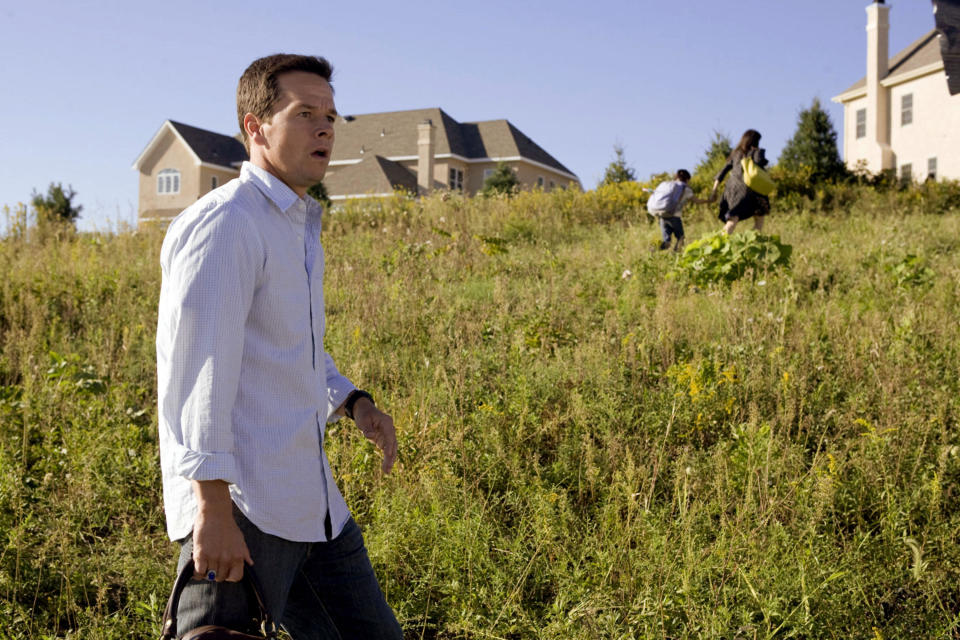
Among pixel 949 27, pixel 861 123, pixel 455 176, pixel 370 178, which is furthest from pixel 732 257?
pixel 455 176

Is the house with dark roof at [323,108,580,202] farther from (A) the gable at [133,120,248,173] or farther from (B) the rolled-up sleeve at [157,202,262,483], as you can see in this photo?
(B) the rolled-up sleeve at [157,202,262,483]

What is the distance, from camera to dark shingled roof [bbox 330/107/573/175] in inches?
1622

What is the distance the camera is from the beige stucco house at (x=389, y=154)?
3984cm

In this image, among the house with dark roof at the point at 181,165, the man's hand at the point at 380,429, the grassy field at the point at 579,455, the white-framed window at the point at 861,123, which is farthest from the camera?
the house with dark roof at the point at 181,165

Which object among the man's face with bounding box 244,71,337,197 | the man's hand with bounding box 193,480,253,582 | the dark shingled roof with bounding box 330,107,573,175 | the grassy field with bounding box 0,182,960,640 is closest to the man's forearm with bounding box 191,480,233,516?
the man's hand with bounding box 193,480,253,582

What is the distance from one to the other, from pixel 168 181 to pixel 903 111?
37.2m

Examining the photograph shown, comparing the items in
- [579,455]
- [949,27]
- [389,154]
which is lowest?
[579,455]

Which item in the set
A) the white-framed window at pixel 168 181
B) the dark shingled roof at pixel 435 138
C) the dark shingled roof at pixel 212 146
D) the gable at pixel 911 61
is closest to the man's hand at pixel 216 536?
the gable at pixel 911 61

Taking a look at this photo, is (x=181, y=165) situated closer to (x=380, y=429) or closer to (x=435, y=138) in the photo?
(x=435, y=138)

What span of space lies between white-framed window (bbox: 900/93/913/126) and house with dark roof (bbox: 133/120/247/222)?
32.2 m

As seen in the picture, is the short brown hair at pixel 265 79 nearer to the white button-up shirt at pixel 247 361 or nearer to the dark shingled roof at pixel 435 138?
the white button-up shirt at pixel 247 361

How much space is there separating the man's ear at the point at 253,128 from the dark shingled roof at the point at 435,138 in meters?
39.5

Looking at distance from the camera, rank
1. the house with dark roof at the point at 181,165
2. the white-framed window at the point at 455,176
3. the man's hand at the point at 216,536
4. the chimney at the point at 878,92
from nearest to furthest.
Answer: the man's hand at the point at 216,536 → the chimney at the point at 878,92 → the house with dark roof at the point at 181,165 → the white-framed window at the point at 455,176

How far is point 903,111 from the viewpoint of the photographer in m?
31.4
